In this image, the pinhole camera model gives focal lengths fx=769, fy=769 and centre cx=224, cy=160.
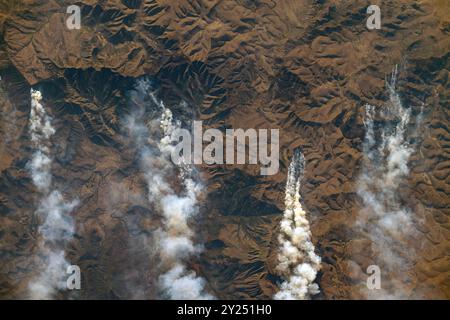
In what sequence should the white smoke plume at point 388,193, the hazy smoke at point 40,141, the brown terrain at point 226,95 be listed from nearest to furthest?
1. the white smoke plume at point 388,193
2. the brown terrain at point 226,95
3. the hazy smoke at point 40,141

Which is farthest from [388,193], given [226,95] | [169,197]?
[169,197]

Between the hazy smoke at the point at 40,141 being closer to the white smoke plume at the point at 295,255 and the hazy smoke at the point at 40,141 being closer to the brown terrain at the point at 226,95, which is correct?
the brown terrain at the point at 226,95

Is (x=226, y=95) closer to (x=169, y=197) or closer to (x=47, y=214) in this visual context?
(x=169, y=197)

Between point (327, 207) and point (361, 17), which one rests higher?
point (361, 17)

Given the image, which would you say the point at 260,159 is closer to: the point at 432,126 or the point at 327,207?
the point at 327,207

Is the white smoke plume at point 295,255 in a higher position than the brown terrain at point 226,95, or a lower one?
lower

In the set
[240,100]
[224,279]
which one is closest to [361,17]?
[240,100]

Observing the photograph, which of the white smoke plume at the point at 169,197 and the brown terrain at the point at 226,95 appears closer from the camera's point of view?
the white smoke plume at the point at 169,197

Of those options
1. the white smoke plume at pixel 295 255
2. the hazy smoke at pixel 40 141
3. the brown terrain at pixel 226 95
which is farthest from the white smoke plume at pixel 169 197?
the hazy smoke at pixel 40 141
